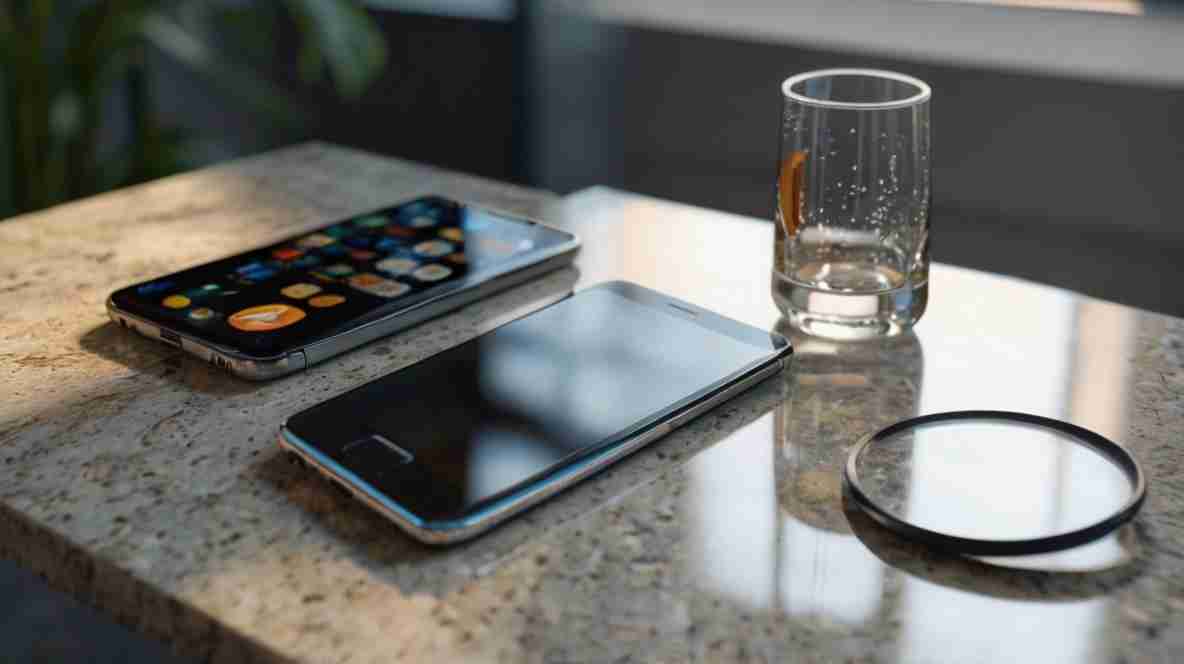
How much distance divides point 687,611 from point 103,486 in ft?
0.90

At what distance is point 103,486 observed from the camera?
1.77 ft

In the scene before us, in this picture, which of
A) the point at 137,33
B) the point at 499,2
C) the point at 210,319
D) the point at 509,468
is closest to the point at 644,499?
the point at 509,468

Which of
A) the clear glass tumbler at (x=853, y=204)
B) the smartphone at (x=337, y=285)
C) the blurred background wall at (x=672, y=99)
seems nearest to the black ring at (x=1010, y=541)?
the clear glass tumbler at (x=853, y=204)

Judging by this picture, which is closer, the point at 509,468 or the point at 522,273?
the point at 509,468

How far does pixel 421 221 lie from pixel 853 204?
304mm

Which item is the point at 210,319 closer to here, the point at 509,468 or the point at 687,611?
the point at 509,468

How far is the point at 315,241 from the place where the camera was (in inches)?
30.7

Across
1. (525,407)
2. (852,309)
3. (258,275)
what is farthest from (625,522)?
(258,275)

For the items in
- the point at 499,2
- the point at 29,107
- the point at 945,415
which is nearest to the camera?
the point at 945,415

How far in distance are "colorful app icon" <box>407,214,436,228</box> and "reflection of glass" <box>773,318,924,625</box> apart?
256mm

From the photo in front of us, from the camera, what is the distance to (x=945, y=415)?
0.59m

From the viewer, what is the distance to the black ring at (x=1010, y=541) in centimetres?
48

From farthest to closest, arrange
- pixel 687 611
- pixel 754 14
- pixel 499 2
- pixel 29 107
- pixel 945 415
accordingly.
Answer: pixel 499 2
pixel 754 14
pixel 29 107
pixel 945 415
pixel 687 611

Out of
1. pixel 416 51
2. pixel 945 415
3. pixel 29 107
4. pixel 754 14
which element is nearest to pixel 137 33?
pixel 29 107
